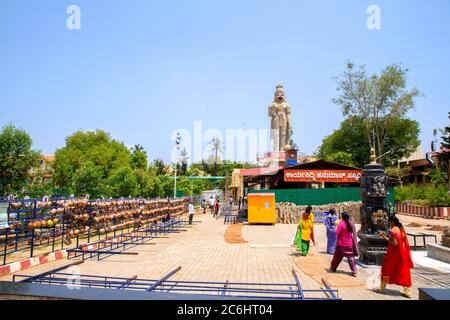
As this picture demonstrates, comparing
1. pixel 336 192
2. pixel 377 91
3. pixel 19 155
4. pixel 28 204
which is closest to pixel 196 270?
pixel 28 204

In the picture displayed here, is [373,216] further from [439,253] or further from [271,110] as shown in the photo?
[271,110]

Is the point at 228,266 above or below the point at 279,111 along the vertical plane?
below

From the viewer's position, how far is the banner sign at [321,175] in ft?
77.4

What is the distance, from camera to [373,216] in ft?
30.7

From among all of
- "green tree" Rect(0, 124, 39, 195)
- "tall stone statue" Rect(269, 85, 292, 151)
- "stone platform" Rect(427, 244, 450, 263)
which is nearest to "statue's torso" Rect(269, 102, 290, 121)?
"tall stone statue" Rect(269, 85, 292, 151)

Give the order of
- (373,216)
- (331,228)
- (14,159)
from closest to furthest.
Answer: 1. (373,216)
2. (331,228)
3. (14,159)

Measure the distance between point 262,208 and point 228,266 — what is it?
12.6m

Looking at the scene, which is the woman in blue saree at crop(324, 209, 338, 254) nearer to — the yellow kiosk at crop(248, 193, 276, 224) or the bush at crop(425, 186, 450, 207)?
the yellow kiosk at crop(248, 193, 276, 224)

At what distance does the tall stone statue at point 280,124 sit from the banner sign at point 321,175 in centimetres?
1021

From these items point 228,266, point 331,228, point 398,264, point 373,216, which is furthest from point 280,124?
point 398,264

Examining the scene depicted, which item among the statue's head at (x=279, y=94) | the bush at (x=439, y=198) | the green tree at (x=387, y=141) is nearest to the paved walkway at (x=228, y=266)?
the bush at (x=439, y=198)

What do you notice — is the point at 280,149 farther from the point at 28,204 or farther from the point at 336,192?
the point at 28,204

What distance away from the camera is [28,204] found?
1029 centimetres
